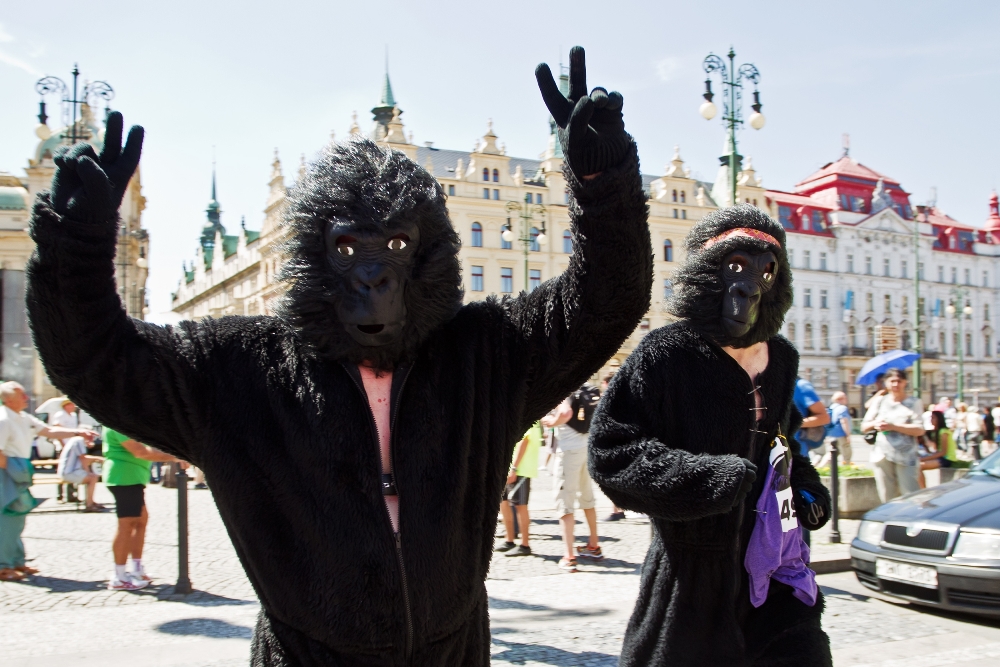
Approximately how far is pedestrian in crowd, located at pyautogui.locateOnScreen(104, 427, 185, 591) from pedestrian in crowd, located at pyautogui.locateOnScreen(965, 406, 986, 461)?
18.1 metres

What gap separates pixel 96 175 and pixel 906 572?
604 centimetres

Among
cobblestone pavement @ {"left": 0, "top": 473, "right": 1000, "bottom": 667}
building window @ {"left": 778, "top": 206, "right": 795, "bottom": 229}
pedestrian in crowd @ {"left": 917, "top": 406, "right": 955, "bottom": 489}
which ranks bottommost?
cobblestone pavement @ {"left": 0, "top": 473, "right": 1000, "bottom": 667}

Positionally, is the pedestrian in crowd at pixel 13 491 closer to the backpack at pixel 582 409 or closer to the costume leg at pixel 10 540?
the costume leg at pixel 10 540

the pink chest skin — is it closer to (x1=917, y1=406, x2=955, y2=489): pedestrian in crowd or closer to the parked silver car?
the parked silver car

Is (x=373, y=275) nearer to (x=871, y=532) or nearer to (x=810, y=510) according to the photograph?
(x=810, y=510)

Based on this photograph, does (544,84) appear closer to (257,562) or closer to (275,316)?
(275,316)

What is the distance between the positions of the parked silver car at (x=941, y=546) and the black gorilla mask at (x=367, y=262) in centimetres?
516

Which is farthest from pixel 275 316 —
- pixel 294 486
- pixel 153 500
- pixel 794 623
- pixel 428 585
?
pixel 153 500

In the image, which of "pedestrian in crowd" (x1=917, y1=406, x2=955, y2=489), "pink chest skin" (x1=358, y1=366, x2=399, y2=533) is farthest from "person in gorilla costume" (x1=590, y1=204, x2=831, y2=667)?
"pedestrian in crowd" (x1=917, y1=406, x2=955, y2=489)

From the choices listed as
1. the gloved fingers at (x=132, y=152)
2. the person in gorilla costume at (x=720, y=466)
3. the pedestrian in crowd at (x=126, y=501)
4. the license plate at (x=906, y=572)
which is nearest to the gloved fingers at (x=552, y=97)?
the gloved fingers at (x=132, y=152)

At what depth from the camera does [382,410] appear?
1.91 m

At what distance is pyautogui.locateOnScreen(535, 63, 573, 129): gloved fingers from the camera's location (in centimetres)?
181

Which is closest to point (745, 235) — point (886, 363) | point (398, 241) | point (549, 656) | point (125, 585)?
point (398, 241)

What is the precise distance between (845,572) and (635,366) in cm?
548
